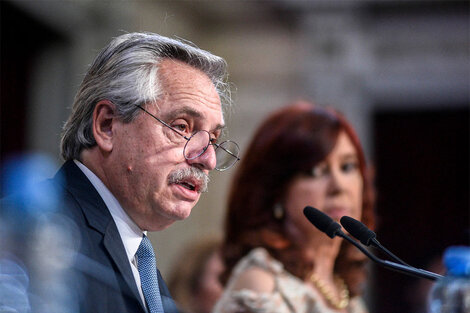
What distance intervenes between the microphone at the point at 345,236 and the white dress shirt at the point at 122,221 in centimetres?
43

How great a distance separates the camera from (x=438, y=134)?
787 centimetres

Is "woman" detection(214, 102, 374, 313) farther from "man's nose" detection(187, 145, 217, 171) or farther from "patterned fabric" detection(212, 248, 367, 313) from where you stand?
"man's nose" detection(187, 145, 217, 171)

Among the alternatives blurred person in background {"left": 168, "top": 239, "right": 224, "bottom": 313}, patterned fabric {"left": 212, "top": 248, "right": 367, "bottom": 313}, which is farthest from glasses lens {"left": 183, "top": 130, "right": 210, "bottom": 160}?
blurred person in background {"left": 168, "top": 239, "right": 224, "bottom": 313}

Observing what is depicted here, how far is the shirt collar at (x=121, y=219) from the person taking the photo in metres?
1.78

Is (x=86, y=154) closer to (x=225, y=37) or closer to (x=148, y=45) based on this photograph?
(x=148, y=45)

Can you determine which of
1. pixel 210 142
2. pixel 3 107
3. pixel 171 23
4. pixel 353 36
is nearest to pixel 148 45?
pixel 210 142

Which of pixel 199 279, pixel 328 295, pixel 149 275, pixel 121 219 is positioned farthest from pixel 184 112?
pixel 199 279

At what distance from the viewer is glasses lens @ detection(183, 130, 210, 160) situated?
6.06 ft

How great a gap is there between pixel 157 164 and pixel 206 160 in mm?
131

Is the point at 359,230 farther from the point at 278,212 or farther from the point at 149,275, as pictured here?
the point at 278,212

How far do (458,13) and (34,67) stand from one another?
13.9ft

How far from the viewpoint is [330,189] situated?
9.46 feet

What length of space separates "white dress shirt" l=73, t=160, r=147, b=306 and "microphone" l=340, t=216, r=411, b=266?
510 mm

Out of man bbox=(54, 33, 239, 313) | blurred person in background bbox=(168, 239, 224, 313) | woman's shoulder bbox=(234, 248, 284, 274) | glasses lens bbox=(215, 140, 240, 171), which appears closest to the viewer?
man bbox=(54, 33, 239, 313)
